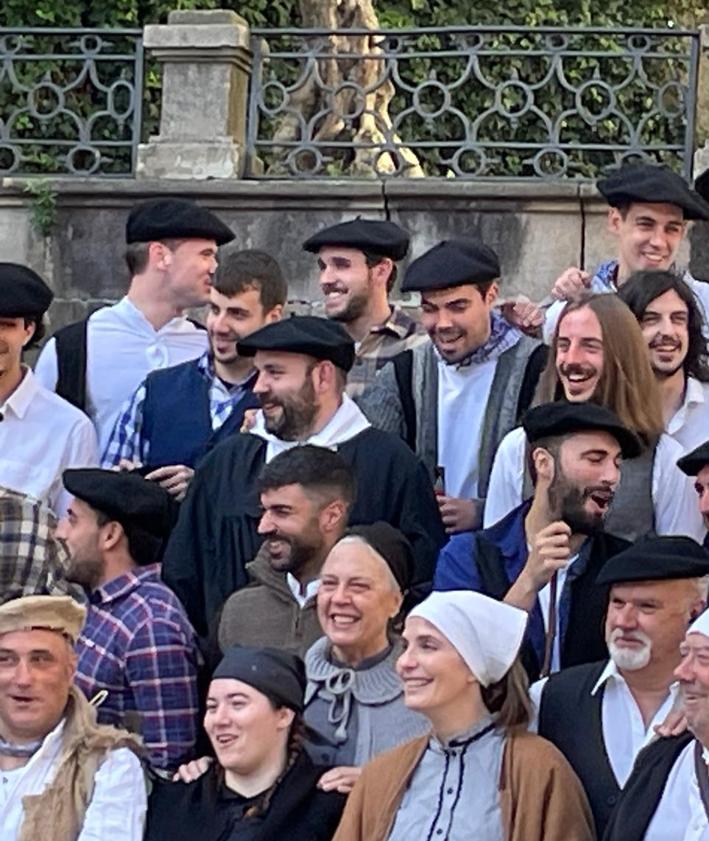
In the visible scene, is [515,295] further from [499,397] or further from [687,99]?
[499,397]

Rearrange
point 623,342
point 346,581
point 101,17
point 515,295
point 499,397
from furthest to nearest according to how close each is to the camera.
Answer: point 101,17
point 515,295
point 499,397
point 623,342
point 346,581

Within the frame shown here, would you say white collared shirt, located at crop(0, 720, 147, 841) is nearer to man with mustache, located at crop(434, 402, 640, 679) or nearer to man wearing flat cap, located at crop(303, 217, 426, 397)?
man with mustache, located at crop(434, 402, 640, 679)

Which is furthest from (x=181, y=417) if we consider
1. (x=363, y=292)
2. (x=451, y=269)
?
(x=451, y=269)

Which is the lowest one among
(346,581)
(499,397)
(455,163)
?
(346,581)

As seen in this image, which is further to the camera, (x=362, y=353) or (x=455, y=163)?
(x=455, y=163)

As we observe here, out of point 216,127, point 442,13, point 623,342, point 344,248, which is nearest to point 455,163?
point 216,127

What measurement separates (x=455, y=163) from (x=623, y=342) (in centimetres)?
480

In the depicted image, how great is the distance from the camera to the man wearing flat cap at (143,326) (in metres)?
9.36

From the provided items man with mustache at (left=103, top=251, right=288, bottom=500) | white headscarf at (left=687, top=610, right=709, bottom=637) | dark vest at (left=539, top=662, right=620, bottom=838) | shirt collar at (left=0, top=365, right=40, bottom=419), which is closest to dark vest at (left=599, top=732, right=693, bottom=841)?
dark vest at (left=539, top=662, right=620, bottom=838)

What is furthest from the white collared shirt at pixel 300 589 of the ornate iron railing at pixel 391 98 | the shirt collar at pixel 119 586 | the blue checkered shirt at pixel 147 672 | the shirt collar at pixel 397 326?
the ornate iron railing at pixel 391 98

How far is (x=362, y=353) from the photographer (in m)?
9.11

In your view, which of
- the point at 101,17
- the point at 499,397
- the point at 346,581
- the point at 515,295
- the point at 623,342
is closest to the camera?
the point at 346,581

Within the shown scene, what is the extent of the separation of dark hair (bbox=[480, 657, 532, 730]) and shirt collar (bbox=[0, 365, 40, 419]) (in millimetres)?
2496

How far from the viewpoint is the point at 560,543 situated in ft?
24.0
